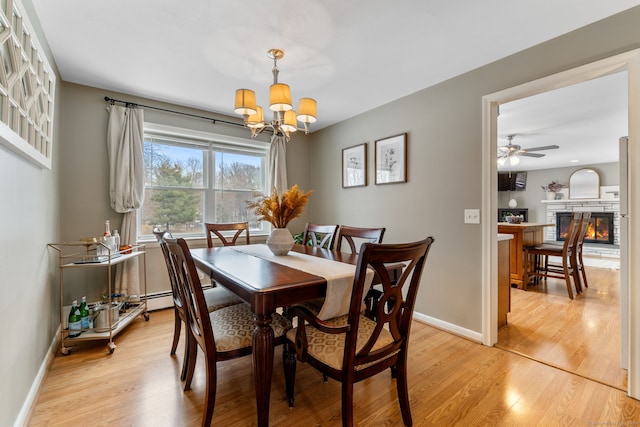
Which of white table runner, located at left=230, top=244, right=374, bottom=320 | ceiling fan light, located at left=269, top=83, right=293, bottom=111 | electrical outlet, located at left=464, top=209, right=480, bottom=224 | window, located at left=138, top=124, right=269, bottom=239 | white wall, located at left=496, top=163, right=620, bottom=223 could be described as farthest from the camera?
white wall, located at left=496, top=163, right=620, bottom=223

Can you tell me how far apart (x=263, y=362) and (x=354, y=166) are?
2.79m

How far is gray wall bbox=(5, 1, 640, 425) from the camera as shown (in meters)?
1.49

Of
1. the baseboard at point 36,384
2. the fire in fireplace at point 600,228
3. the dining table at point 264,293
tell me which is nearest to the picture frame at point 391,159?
the dining table at point 264,293

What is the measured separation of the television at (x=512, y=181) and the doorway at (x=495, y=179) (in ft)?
22.3

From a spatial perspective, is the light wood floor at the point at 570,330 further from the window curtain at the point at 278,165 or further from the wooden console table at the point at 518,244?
the window curtain at the point at 278,165

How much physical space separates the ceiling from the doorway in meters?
0.31

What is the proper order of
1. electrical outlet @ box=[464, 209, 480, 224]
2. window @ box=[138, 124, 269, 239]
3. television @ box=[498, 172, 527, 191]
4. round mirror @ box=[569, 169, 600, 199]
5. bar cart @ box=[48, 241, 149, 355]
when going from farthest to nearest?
television @ box=[498, 172, 527, 191] → round mirror @ box=[569, 169, 600, 199] → window @ box=[138, 124, 269, 239] → electrical outlet @ box=[464, 209, 480, 224] → bar cart @ box=[48, 241, 149, 355]

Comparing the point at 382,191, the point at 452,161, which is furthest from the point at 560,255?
the point at 382,191

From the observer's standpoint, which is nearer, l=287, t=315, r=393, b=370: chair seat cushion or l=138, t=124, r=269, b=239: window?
l=287, t=315, r=393, b=370: chair seat cushion

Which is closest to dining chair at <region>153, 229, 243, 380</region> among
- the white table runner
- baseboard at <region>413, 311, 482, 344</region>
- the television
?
the white table runner

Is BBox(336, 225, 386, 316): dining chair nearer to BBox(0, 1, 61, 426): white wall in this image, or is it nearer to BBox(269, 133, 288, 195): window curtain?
BBox(269, 133, 288, 195): window curtain

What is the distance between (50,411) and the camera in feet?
5.18

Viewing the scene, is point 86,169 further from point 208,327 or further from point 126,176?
point 208,327

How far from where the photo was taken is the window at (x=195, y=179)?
3271 mm
